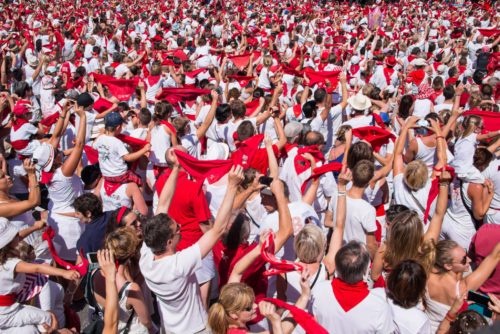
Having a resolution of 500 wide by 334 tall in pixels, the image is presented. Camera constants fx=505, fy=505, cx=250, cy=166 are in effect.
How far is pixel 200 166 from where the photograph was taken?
4.73 meters

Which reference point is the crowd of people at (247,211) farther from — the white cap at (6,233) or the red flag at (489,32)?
the red flag at (489,32)

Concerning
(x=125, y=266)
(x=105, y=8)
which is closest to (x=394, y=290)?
(x=125, y=266)

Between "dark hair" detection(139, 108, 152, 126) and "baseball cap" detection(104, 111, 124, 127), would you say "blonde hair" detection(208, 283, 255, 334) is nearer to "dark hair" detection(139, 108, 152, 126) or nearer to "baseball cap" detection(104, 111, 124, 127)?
"baseball cap" detection(104, 111, 124, 127)

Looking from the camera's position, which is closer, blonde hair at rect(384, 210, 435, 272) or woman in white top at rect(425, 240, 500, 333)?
woman in white top at rect(425, 240, 500, 333)

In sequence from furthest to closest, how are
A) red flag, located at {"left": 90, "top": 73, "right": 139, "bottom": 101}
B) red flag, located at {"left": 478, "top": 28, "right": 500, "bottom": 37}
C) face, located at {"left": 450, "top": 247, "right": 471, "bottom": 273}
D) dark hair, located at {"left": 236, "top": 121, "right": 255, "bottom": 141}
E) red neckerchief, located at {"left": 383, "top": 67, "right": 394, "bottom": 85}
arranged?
red flag, located at {"left": 478, "top": 28, "right": 500, "bottom": 37}, red neckerchief, located at {"left": 383, "top": 67, "right": 394, "bottom": 85}, red flag, located at {"left": 90, "top": 73, "right": 139, "bottom": 101}, dark hair, located at {"left": 236, "top": 121, "right": 255, "bottom": 141}, face, located at {"left": 450, "top": 247, "right": 471, "bottom": 273}

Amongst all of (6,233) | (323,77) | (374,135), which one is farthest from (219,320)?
(323,77)

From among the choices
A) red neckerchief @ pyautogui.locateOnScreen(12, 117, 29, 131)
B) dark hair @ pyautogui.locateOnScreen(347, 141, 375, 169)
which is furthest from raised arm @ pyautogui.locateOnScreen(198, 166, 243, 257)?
red neckerchief @ pyautogui.locateOnScreen(12, 117, 29, 131)

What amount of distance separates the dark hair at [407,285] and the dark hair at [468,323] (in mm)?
341

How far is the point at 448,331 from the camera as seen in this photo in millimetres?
2998

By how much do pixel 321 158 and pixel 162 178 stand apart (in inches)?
68.5

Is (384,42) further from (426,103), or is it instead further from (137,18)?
(137,18)

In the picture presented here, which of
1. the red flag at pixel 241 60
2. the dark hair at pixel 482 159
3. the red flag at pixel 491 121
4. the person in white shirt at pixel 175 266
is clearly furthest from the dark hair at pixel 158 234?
the red flag at pixel 241 60

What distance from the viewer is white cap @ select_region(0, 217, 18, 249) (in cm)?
341

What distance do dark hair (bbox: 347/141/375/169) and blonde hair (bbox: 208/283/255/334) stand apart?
7.89 feet
